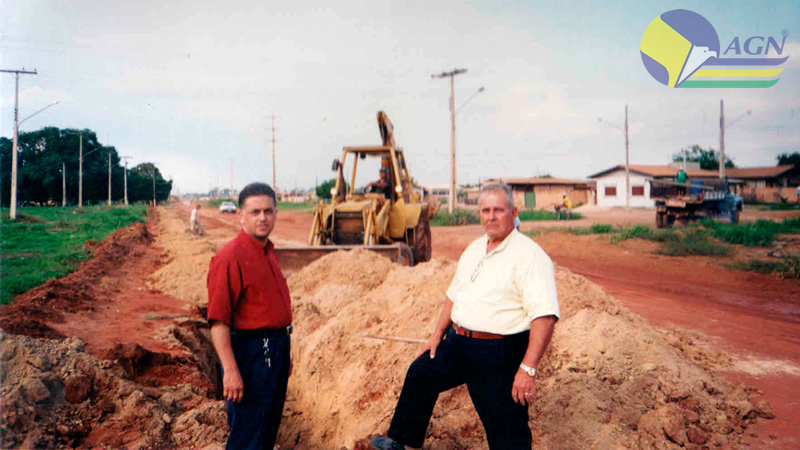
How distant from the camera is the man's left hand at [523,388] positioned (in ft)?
8.52

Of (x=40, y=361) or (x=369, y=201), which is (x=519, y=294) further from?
(x=369, y=201)

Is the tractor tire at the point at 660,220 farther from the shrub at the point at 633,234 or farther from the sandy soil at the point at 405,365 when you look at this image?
the sandy soil at the point at 405,365

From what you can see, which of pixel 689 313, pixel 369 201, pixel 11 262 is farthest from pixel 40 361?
pixel 11 262

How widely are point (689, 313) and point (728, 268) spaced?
5028 mm

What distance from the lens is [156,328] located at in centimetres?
699

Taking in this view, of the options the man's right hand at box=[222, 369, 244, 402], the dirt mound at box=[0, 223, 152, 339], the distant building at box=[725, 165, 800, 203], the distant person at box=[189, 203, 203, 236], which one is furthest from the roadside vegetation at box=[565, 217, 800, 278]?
the distant building at box=[725, 165, 800, 203]

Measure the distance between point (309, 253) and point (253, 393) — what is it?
20.9ft

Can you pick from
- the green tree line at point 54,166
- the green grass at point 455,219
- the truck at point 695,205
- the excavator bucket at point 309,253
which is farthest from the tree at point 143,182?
the excavator bucket at point 309,253

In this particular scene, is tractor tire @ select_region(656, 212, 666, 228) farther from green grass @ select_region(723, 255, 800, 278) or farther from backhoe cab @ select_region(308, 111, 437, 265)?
backhoe cab @ select_region(308, 111, 437, 265)

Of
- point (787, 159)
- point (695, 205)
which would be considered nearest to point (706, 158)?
point (787, 159)

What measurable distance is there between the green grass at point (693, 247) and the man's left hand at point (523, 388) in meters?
13.1

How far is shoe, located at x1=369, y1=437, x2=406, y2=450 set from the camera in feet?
10.2

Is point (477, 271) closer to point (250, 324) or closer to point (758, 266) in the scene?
point (250, 324)

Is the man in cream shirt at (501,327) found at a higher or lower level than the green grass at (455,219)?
lower
